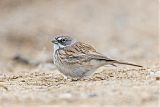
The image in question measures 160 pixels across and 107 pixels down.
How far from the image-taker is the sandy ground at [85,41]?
8.52 m

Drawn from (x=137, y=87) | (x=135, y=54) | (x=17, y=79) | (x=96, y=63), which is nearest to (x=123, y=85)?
(x=137, y=87)

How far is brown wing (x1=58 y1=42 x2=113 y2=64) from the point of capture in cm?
1076

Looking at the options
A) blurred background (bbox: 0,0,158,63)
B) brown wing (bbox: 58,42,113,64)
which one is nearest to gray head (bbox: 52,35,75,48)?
brown wing (bbox: 58,42,113,64)

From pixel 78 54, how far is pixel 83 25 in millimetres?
9643

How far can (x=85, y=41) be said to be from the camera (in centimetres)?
1914

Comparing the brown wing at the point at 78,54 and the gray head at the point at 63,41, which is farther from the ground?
the gray head at the point at 63,41

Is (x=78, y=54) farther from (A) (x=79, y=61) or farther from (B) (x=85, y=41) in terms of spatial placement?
(B) (x=85, y=41)

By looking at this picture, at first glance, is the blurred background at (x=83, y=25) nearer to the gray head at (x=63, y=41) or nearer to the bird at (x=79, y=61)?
the gray head at (x=63, y=41)

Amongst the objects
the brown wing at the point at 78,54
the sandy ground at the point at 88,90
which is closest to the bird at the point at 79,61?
the brown wing at the point at 78,54

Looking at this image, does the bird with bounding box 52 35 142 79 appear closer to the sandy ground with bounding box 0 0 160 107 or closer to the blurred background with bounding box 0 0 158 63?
the sandy ground with bounding box 0 0 160 107

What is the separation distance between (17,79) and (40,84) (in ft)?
3.01

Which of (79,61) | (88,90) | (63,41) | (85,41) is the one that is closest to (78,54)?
(79,61)

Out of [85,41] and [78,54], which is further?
[85,41]

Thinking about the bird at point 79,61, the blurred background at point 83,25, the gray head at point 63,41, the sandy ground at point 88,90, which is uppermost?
the blurred background at point 83,25
